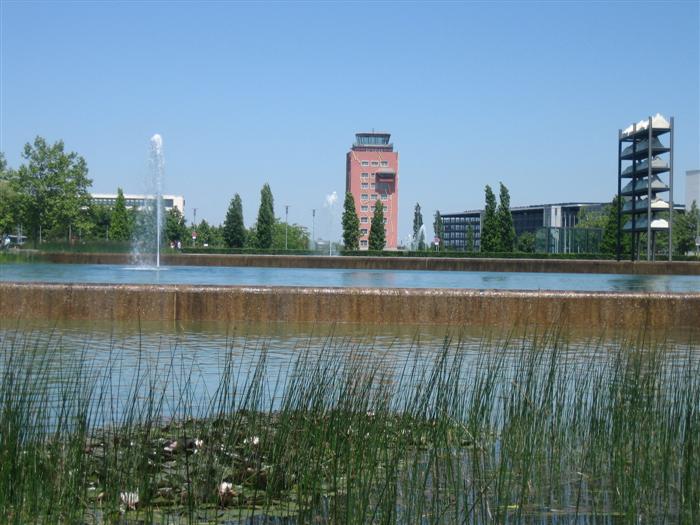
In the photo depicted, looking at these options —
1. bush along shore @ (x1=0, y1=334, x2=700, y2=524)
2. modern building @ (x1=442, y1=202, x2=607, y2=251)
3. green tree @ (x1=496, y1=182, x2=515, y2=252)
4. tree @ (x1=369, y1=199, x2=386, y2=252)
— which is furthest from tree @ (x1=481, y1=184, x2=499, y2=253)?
bush along shore @ (x1=0, y1=334, x2=700, y2=524)

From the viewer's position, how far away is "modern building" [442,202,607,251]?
476 feet

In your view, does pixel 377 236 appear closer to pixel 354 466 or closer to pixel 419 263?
pixel 419 263

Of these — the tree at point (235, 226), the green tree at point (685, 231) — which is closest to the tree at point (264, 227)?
the tree at point (235, 226)

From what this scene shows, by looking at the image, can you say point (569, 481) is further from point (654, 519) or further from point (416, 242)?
point (416, 242)

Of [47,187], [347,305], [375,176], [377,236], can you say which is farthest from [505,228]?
[375,176]

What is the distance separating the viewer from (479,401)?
5.09 metres

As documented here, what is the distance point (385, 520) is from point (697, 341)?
10.00 metres

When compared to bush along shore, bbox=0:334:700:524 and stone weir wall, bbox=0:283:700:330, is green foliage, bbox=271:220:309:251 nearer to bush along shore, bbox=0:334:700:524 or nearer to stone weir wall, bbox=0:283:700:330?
stone weir wall, bbox=0:283:700:330

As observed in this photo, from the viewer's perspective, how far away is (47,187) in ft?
165

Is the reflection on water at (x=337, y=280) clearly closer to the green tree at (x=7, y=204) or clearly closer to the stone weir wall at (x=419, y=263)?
the stone weir wall at (x=419, y=263)

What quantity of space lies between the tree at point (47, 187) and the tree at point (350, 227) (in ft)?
115

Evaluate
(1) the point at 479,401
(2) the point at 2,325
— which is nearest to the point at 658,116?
(2) the point at 2,325

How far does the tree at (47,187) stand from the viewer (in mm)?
49938

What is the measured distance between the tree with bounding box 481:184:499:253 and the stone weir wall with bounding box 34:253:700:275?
73.3 ft
